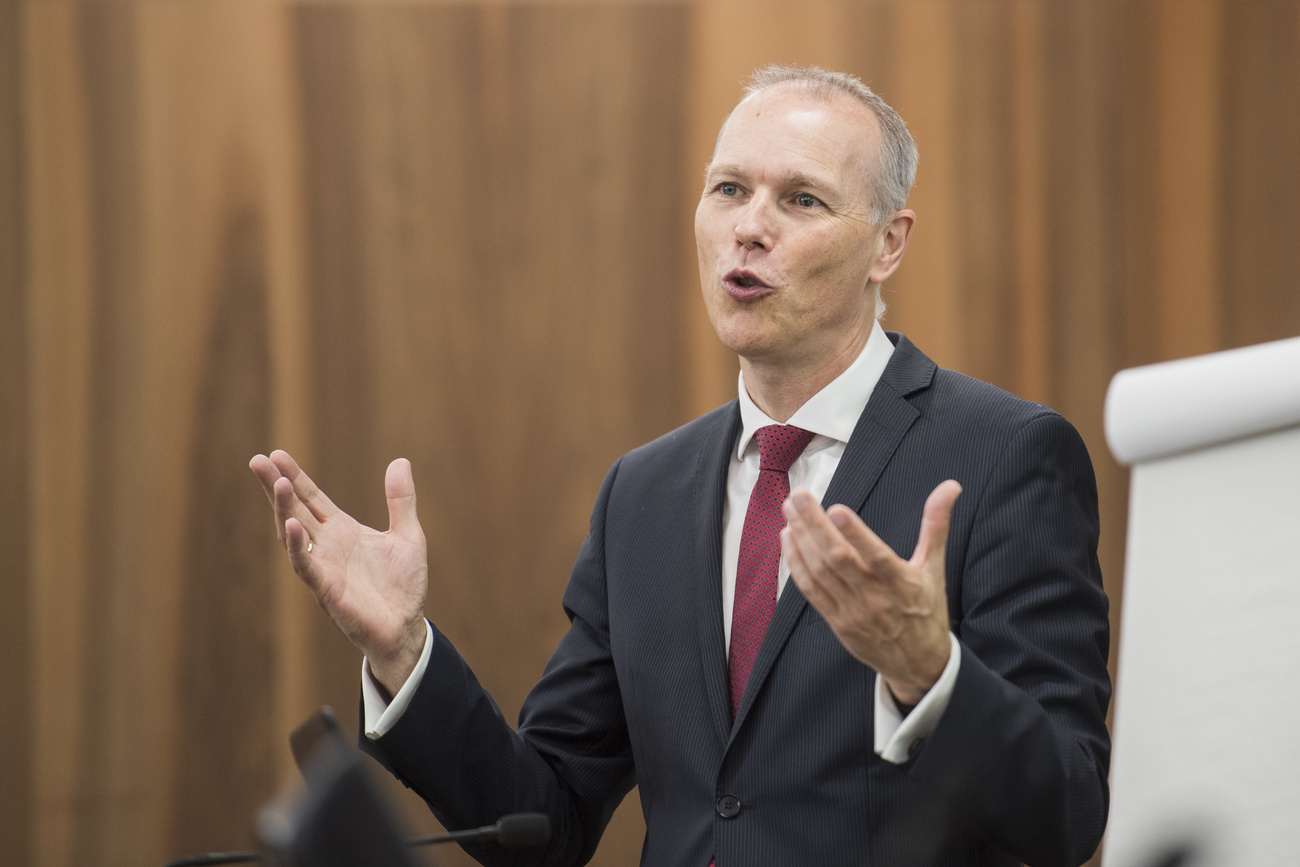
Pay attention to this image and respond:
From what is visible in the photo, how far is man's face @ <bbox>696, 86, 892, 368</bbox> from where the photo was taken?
146cm

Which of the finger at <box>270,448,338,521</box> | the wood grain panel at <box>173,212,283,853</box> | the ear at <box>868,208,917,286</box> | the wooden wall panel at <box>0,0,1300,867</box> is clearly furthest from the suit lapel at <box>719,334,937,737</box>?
the wood grain panel at <box>173,212,283,853</box>

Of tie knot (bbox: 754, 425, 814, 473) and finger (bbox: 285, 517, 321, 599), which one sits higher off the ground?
tie knot (bbox: 754, 425, 814, 473)

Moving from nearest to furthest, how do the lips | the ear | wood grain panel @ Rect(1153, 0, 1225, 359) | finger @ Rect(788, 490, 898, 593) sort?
finger @ Rect(788, 490, 898, 593) → the lips → the ear → wood grain panel @ Rect(1153, 0, 1225, 359)

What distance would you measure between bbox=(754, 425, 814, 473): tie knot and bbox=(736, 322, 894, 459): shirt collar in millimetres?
11

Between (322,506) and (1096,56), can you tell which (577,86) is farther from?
(322,506)

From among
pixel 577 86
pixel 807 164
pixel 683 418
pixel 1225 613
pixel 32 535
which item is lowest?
pixel 32 535

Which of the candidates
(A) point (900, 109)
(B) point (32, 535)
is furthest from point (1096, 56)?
(B) point (32, 535)

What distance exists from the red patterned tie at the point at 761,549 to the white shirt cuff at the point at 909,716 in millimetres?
269

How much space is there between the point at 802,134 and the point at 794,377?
12.0 inches

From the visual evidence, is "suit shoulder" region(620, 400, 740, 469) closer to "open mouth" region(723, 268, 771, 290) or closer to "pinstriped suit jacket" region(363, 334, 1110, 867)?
"pinstriped suit jacket" region(363, 334, 1110, 867)

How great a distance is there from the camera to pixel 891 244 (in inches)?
62.7

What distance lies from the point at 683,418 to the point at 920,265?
661 millimetres

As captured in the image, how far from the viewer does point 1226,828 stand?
2.21ft


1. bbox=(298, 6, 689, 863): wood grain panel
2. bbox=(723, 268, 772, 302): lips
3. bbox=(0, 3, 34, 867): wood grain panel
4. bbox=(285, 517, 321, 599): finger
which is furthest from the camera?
bbox=(298, 6, 689, 863): wood grain panel
